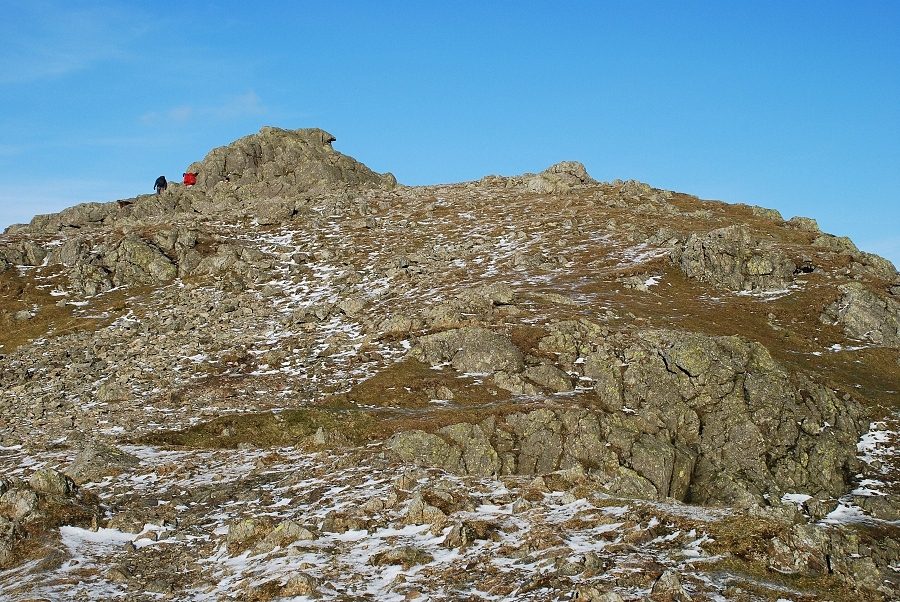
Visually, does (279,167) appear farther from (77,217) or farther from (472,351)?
(472,351)

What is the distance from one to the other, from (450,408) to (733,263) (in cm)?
3232

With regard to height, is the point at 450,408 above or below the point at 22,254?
below

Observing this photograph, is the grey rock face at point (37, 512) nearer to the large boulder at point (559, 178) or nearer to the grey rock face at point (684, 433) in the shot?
the grey rock face at point (684, 433)

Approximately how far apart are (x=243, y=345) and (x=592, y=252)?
31982mm

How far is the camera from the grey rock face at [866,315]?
151 feet

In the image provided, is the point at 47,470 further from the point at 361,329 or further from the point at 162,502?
the point at 361,329

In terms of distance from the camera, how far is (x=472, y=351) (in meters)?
38.8

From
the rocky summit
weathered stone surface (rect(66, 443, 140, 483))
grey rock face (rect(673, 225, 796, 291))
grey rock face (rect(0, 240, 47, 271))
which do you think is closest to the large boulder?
the rocky summit

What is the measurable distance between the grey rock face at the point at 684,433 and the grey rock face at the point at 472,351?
4361 millimetres

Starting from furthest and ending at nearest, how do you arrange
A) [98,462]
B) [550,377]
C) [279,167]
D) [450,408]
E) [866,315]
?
[279,167], [866,315], [550,377], [450,408], [98,462]

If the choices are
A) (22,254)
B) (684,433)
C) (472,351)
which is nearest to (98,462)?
(472,351)

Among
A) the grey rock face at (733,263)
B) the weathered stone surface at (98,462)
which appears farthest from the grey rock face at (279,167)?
the weathered stone surface at (98,462)

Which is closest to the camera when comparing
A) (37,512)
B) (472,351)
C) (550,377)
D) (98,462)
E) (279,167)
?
(37,512)

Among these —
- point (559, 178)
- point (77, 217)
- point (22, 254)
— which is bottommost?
point (22, 254)
